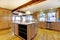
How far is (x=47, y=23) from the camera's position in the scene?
289 inches

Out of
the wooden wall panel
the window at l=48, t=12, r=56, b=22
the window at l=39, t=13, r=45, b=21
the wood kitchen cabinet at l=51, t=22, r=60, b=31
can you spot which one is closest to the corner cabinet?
the wood kitchen cabinet at l=51, t=22, r=60, b=31

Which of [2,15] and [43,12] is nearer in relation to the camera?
[2,15]

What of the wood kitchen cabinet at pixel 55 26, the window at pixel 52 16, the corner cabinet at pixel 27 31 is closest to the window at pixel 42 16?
the window at pixel 52 16

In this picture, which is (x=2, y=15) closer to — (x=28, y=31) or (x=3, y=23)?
(x=3, y=23)

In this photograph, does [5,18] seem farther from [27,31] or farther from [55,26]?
[55,26]

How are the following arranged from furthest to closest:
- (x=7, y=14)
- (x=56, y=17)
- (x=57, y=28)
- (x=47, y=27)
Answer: (x=7, y=14), (x=47, y=27), (x=56, y=17), (x=57, y=28)

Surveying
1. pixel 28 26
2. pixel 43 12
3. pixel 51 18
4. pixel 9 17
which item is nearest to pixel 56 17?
pixel 51 18

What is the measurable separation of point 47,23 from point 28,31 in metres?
4.42

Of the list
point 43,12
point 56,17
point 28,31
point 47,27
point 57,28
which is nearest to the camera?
point 28,31

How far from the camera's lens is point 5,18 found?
7.51 metres

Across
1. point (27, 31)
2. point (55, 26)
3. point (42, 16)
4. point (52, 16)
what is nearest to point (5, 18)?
point (42, 16)

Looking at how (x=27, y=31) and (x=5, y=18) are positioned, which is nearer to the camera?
(x=27, y=31)

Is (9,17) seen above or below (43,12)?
below

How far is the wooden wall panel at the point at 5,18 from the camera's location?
23.2 feet
